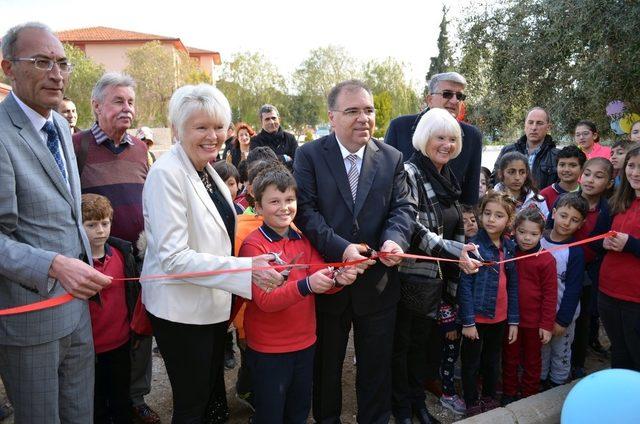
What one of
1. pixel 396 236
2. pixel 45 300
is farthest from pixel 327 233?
pixel 45 300

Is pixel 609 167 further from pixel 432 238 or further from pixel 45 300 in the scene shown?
pixel 45 300

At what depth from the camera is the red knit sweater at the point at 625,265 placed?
10.6 feet

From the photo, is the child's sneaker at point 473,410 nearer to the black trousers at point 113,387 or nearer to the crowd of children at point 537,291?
the crowd of children at point 537,291

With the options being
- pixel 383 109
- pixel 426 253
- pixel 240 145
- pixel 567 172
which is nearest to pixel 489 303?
pixel 426 253

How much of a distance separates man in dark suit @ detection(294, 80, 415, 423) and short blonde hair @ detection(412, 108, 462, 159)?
1.11 ft

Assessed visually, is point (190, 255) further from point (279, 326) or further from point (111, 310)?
point (111, 310)

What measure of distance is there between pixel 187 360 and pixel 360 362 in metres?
1.17

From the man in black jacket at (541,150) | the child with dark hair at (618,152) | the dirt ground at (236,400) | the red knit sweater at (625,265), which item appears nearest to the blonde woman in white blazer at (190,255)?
the dirt ground at (236,400)

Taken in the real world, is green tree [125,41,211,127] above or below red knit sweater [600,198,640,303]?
above

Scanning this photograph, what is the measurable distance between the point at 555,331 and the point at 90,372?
3.39 m

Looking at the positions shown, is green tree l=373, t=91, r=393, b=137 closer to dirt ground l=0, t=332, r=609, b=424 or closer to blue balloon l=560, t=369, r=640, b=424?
dirt ground l=0, t=332, r=609, b=424

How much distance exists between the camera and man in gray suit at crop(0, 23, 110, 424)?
2.05 meters

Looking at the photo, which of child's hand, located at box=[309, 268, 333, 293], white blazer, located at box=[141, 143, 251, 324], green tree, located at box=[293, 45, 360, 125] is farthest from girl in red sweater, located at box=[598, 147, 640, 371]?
green tree, located at box=[293, 45, 360, 125]

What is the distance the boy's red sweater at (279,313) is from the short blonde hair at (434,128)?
3.99 feet
